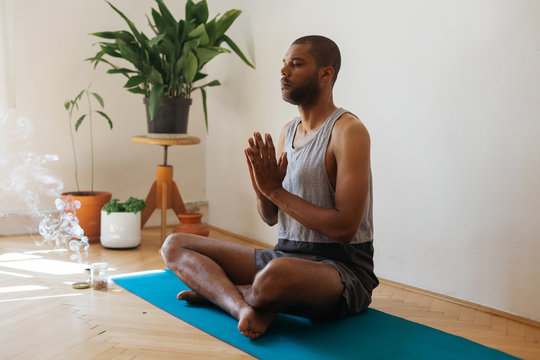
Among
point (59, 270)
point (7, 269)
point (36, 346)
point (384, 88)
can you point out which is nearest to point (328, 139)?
point (384, 88)

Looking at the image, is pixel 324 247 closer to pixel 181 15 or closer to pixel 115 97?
pixel 115 97

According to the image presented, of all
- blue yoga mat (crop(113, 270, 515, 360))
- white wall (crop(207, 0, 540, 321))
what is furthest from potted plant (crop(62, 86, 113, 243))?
white wall (crop(207, 0, 540, 321))

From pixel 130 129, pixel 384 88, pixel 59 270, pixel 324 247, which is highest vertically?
pixel 384 88

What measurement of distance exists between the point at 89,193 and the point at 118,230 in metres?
0.48

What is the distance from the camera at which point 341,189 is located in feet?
5.99

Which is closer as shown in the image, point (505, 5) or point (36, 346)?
point (36, 346)

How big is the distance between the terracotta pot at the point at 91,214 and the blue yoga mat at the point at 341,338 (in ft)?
4.30

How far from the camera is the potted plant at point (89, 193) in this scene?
3.34 meters

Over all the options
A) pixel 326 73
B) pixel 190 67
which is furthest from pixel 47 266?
pixel 326 73

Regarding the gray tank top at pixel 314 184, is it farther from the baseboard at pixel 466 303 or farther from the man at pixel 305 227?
the baseboard at pixel 466 303

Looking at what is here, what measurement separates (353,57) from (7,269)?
2000mm

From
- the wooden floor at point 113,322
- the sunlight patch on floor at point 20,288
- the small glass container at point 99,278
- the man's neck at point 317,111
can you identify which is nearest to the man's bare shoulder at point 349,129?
the man's neck at point 317,111

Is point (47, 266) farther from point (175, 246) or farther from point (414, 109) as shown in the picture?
point (414, 109)

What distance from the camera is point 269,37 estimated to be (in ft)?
11.3
